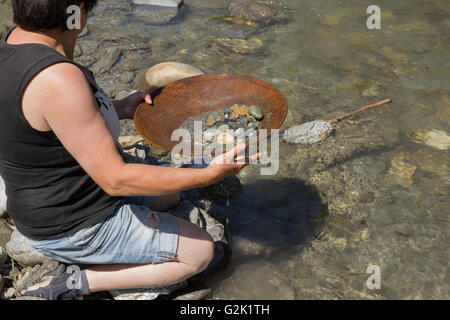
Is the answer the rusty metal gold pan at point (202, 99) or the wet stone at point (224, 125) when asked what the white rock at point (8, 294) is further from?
the wet stone at point (224, 125)

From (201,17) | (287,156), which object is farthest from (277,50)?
(287,156)

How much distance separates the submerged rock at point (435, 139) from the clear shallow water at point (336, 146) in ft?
0.23

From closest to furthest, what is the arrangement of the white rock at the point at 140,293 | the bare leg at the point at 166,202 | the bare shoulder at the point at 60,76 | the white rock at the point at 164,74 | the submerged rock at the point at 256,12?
the bare shoulder at the point at 60,76 < the white rock at the point at 140,293 < the bare leg at the point at 166,202 < the white rock at the point at 164,74 < the submerged rock at the point at 256,12

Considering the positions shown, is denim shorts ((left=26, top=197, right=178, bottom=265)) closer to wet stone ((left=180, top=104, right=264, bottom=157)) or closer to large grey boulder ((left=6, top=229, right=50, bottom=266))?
large grey boulder ((left=6, top=229, right=50, bottom=266))

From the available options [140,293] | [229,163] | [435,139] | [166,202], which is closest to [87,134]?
[229,163]

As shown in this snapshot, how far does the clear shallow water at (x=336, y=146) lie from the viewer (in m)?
3.13

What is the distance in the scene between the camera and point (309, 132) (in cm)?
428

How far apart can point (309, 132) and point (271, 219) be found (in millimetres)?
1131

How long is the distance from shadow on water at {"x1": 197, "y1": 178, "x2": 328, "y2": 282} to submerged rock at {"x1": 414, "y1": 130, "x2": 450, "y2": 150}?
1.40 metres

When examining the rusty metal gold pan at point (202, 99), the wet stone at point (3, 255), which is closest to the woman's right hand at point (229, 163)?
the rusty metal gold pan at point (202, 99)

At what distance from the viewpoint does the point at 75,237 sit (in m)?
2.33

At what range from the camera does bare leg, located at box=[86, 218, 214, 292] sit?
101 inches

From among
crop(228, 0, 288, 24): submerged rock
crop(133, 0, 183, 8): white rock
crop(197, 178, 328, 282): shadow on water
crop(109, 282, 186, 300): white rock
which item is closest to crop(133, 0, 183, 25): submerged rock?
crop(133, 0, 183, 8): white rock
